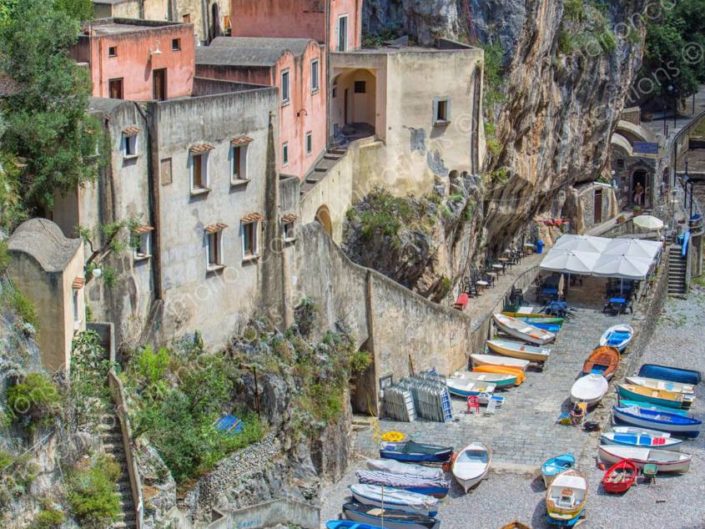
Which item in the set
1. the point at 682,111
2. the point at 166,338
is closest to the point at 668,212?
the point at 682,111

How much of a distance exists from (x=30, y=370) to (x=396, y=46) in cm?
2801

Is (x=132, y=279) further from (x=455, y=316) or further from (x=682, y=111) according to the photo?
(x=682, y=111)

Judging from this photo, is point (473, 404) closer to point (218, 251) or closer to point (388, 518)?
point (388, 518)

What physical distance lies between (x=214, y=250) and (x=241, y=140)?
10.0ft

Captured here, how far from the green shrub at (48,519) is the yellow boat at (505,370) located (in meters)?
24.3

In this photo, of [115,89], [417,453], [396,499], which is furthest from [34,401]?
[417,453]

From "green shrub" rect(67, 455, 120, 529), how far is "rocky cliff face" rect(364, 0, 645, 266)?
28.6m

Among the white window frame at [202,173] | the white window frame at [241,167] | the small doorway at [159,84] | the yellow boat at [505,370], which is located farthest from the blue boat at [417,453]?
the small doorway at [159,84]

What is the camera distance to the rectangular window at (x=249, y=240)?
45344mm

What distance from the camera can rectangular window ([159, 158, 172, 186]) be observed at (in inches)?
1642

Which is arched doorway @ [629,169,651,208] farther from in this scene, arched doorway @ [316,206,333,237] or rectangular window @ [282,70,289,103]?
rectangular window @ [282,70,289,103]

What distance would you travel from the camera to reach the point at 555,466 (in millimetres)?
47438

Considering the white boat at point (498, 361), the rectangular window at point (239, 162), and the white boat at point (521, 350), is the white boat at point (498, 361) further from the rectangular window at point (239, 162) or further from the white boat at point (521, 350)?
the rectangular window at point (239, 162)

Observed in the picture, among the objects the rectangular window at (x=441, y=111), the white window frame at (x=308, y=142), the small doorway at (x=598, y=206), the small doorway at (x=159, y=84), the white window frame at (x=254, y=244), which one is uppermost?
the small doorway at (x=159, y=84)
